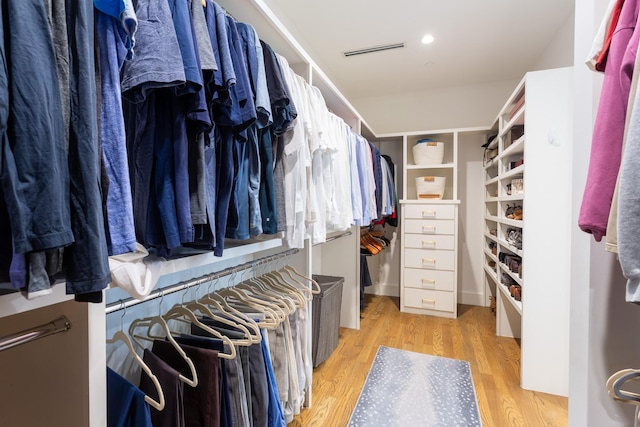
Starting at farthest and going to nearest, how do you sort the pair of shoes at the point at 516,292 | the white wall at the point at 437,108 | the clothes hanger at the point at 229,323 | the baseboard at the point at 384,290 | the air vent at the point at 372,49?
the baseboard at the point at 384,290, the white wall at the point at 437,108, the air vent at the point at 372,49, the pair of shoes at the point at 516,292, the clothes hanger at the point at 229,323

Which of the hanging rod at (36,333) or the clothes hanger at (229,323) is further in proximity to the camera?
the clothes hanger at (229,323)

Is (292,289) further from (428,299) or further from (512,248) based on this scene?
(428,299)

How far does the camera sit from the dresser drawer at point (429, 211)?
A: 290 centimetres

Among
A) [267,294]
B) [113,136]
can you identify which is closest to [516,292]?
[267,294]

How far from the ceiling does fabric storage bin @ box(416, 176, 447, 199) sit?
108 centimetres

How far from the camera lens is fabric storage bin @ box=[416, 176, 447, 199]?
3.06m

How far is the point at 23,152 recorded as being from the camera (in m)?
0.37

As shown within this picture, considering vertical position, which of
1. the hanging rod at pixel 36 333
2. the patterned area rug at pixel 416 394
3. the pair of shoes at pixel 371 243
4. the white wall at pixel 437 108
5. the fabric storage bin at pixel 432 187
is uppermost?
the white wall at pixel 437 108

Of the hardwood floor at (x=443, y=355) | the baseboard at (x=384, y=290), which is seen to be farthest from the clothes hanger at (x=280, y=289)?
the baseboard at (x=384, y=290)

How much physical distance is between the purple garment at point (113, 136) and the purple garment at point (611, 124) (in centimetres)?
95

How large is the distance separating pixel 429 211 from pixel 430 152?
2.01 ft

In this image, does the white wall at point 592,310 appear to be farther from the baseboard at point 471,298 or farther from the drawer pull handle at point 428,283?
the baseboard at point 471,298

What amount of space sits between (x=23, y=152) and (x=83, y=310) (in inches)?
15.1

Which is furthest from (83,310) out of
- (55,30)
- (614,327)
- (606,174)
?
(614,327)
